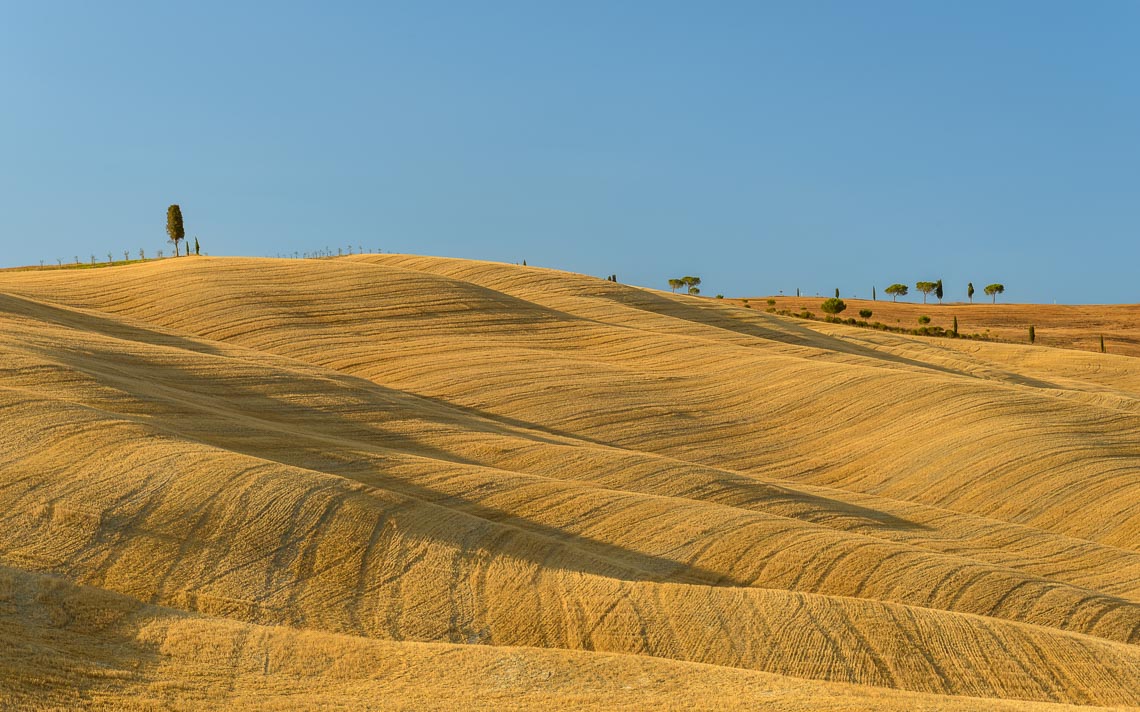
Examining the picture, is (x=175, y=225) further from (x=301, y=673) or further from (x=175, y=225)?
(x=301, y=673)

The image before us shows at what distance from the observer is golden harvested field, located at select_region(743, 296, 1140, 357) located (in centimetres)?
8106

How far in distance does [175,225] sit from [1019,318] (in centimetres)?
6862

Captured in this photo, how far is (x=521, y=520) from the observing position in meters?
22.5

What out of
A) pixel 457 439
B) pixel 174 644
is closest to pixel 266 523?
pixel 174 644

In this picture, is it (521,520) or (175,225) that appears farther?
(175,225)

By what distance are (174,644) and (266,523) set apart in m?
3.70

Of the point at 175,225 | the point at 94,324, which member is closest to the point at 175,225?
the point at 175,225

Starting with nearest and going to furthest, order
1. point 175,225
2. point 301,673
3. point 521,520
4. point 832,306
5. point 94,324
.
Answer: point 301,673
point 521,520
point 94,324
point 175,225
point 832,306

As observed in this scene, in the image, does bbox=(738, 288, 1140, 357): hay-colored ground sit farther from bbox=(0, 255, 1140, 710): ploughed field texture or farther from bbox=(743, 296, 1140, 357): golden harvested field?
bbox=(0, 255, 1140, 710): ploughed field texture

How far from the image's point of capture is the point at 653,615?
17.0 m

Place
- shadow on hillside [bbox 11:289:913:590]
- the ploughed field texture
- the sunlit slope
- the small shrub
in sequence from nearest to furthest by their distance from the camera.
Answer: the sunlit slope
the ploughed field texture
shadow on hillside [bbox 11:289:913:590]
the small shrub

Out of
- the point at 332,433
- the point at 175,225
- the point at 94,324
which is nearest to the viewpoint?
the point at 332,433

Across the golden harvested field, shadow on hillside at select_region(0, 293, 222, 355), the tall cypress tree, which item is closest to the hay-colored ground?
the golden harvested field

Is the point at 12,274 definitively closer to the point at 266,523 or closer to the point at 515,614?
the point at 266,523
